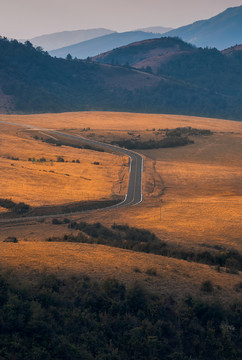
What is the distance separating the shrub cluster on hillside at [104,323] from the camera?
1867 cm

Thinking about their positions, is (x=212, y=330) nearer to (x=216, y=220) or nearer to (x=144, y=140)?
(x=216, y=220)

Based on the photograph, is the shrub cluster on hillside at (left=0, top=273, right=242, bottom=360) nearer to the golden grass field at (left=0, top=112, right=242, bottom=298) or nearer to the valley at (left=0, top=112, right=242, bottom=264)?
the golden grass field at (left=0, top=112, right=242, bottom=298)

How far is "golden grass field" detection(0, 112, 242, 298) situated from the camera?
89.8 ft

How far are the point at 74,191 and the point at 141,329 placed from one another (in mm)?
46958

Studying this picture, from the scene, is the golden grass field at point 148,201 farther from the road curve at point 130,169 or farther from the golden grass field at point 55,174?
the road curve at point 130,169

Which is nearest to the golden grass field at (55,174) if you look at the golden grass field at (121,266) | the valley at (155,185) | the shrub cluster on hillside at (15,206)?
the valley at (155,185)

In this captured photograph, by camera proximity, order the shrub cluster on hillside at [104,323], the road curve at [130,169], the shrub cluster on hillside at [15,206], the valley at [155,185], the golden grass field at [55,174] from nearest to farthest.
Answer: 1. the shrub cluster on hillside at [104,323]
2. the valley at [155,185]
3. the shrub cluster on hillside at [15,206]
4. the road curve at [130,169]
5. the golden grass field at [55,174]

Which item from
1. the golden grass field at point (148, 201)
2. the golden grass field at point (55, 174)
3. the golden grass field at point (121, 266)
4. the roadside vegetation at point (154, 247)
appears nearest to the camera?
the golden grass field at point (121, 266)

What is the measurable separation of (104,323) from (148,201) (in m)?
42.5

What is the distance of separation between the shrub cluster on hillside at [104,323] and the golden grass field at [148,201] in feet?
7.23

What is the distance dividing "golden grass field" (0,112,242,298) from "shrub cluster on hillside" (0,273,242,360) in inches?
86.7

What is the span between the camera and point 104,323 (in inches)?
821

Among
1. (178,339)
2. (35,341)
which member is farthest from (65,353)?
(178,339)

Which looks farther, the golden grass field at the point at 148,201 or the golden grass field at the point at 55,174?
the golden grass field at the point at 55,174
